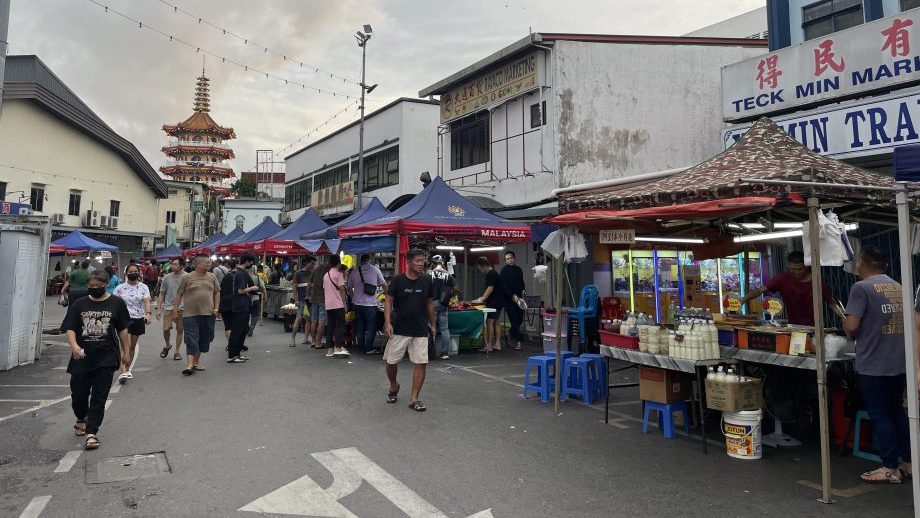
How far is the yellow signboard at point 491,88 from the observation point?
16141 mm

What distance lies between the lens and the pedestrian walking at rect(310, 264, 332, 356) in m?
11.5

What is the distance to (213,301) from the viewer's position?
947 centimetres

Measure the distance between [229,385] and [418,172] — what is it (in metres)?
16.5

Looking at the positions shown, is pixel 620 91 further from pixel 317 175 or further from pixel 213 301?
pixel 317 175

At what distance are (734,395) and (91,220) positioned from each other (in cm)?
4350

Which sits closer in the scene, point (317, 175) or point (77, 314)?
point (77, 314)

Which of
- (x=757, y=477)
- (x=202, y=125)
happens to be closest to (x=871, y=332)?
(x=757, y=477)

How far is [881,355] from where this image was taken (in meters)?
4.57

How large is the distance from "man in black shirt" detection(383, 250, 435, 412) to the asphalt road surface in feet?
1.58

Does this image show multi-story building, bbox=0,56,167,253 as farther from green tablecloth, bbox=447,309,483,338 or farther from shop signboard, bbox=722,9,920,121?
shop signboard, bbox=722,9,920,121

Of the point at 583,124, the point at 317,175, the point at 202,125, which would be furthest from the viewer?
the point at 202,125

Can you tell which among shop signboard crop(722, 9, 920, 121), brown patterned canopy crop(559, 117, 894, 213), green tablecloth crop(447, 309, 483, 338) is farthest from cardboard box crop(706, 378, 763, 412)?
shop signboard crop(722, 9, 920, 121)

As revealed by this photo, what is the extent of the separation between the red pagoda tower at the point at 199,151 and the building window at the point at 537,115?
71.4m

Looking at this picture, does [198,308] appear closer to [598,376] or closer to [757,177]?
[598,376]
